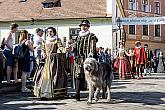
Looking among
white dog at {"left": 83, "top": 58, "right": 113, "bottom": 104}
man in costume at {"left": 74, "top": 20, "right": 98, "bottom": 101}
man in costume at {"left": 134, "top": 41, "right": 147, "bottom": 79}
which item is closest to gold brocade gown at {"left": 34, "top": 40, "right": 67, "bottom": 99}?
man in costume at {"left": 74, "top": 20, "right": 98, "bottom": 101}

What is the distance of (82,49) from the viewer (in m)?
9.92

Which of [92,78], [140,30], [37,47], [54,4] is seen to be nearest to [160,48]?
[140,30]

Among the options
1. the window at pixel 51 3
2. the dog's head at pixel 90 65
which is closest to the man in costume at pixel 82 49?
the dog's head at pixel 90 65

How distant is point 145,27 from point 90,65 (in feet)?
169

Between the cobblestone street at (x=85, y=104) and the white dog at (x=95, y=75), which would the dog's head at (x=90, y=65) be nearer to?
the white dog at (x=95, y=75)

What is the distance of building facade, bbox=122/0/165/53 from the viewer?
186 ft

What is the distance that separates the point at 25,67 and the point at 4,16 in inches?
1044

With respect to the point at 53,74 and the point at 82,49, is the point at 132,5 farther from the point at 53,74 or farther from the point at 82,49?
the point at 82,49

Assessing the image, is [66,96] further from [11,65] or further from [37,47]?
[37,47]

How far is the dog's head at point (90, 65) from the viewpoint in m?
9.10

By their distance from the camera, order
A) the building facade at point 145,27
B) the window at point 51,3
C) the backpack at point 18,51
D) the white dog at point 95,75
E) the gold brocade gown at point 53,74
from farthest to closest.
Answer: the building facade at point 145,27, the window at point 51,3, the backpack at point 18,51, the gold brocade gown at point 53,74, the white dog at point 95,75

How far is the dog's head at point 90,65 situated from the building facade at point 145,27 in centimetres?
4540

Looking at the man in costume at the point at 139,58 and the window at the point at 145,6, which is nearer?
the man in costume at the point at 139,58

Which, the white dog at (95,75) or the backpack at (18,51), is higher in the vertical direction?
the backpack at (18,51)
